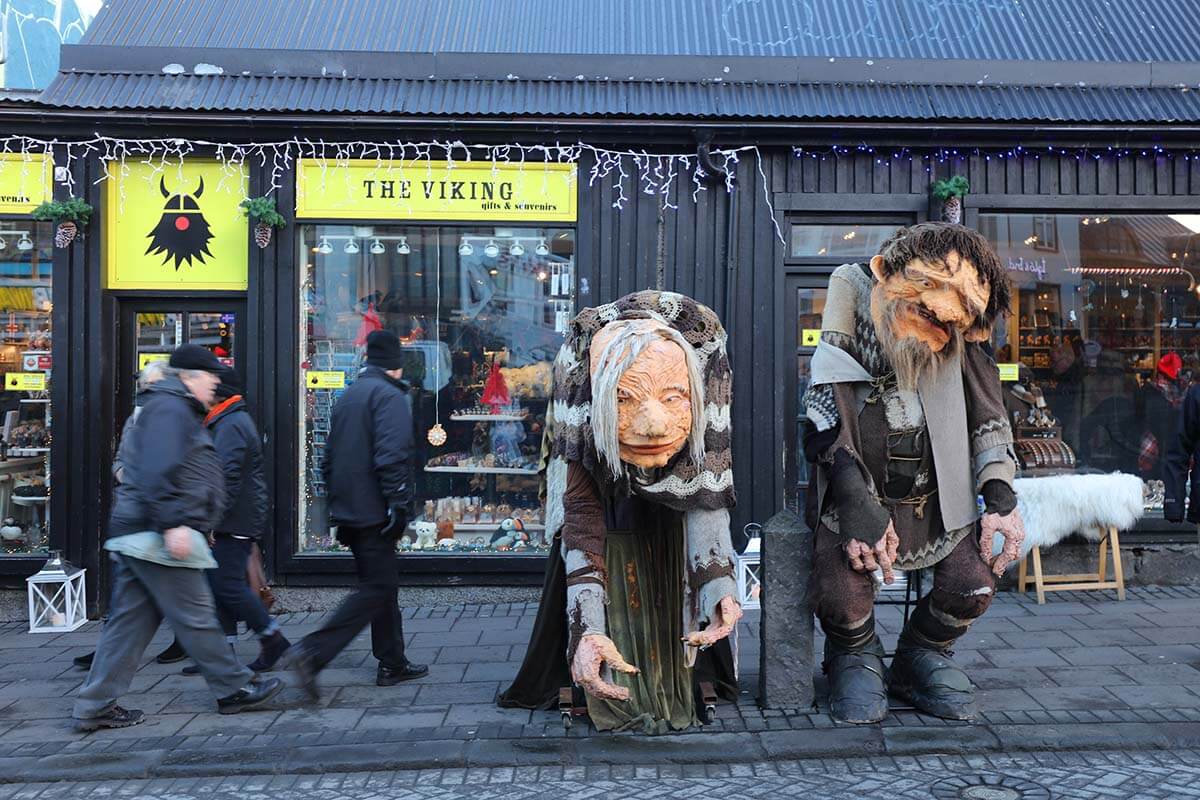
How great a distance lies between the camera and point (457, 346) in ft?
25.6

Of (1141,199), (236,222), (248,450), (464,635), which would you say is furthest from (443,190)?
(1141,199)

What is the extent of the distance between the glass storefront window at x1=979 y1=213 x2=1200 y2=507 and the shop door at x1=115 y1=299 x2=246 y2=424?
5.64 metres

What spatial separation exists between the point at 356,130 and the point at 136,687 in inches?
154

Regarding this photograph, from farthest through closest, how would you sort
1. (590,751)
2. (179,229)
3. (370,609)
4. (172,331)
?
(172,331), (179,229), (370,609), (590,751)

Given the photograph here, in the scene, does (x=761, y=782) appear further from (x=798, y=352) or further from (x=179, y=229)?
(x=179, y=229)

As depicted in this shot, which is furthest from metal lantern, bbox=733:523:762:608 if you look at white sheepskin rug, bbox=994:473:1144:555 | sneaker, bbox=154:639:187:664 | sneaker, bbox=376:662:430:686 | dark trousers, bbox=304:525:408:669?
sneaker, bbox=154:639:187:664

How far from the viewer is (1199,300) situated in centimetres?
810

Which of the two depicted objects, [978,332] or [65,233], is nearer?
[978,332]

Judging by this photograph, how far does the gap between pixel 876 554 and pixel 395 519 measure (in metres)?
2.37

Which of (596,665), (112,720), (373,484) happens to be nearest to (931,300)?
(596,665)

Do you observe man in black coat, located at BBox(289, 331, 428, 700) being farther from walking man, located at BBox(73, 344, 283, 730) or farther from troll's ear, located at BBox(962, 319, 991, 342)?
troll's ear, located at BBox(962, 319, 991, 342)

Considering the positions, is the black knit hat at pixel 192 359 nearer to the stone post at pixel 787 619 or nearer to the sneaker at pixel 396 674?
the sneaker at pixel 396 674

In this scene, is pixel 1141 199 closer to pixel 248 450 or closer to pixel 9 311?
pixel 248 450

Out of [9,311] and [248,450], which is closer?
[248,450]
